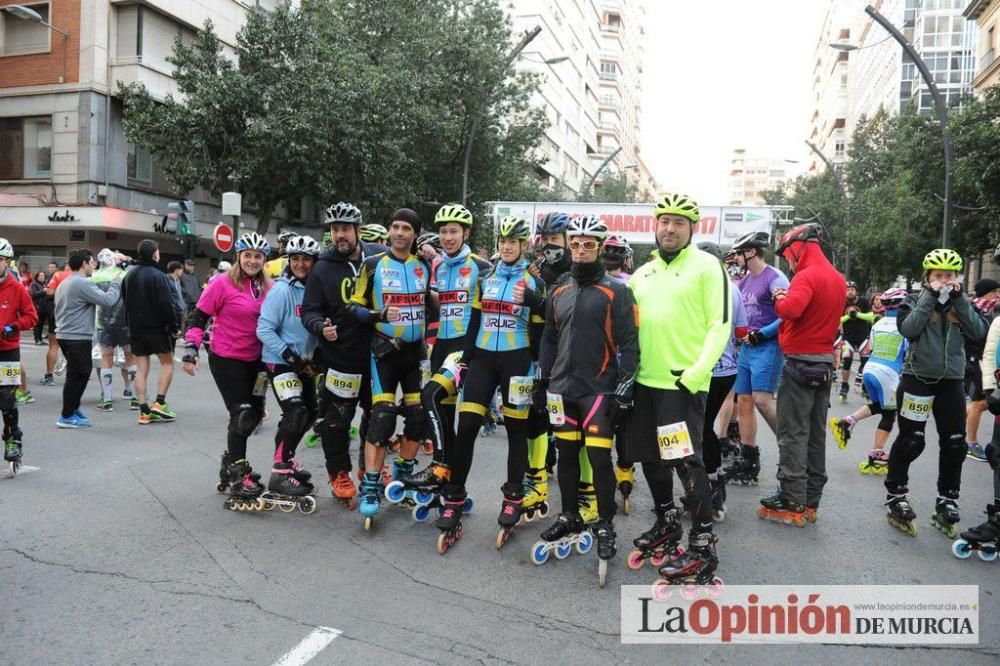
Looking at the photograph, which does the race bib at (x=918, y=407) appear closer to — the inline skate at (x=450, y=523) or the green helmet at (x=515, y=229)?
the green helmet at (x=515, y=229)

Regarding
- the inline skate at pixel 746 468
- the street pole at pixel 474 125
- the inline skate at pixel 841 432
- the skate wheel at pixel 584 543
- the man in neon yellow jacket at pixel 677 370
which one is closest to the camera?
the man in neon yellow jacket at pixel 677 370

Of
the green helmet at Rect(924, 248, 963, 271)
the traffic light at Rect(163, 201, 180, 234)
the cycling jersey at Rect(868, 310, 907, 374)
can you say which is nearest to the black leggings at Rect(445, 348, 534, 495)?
the green helmet at Rect(924, 248, 963, 271)

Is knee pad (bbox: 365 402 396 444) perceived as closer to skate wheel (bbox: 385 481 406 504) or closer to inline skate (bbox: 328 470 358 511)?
skate wheel (bbox: 385 481 406 504)

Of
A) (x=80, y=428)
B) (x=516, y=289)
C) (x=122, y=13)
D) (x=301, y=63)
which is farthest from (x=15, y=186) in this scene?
(x=516, y=289)

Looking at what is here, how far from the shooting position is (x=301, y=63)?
21.4 metres

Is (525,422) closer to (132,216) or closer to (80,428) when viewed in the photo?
(80,428)

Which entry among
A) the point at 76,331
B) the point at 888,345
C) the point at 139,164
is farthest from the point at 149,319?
the point at 139,164

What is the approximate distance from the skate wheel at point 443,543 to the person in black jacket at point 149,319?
231 inches

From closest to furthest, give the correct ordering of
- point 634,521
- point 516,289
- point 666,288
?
point 666,288 → point 516,289 → point 634,521

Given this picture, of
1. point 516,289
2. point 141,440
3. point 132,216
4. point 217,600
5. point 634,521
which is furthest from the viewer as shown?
point 132,216

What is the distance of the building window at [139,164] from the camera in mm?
25938

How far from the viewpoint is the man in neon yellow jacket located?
438 cm

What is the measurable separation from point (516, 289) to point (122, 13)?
25.8 metres
